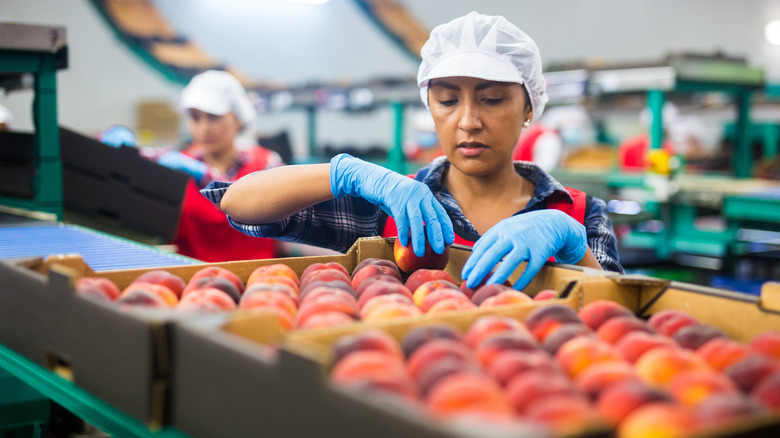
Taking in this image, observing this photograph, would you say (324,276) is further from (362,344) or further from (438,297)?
(362,344)

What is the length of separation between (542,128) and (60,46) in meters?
5.25

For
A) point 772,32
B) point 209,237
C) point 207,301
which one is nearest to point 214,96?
point 209,237

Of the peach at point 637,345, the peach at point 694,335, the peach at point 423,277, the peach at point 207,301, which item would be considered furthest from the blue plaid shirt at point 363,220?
the peach at point 637,345

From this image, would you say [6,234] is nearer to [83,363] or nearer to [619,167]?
[83,363]

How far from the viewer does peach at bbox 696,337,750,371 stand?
97 cm

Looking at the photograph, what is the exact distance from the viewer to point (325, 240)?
2.25 meters

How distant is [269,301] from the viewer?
1196 millimetres

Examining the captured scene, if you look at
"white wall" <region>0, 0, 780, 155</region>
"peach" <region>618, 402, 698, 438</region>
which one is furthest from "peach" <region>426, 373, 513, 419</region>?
"white wall" <region>0, 0, 780, 155</region>

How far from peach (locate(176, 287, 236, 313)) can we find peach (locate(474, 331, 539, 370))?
1.61 feet

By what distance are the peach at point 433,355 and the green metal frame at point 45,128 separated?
2.48 meters

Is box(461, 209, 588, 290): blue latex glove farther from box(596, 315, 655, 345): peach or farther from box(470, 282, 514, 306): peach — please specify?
box(596, 315, 655, 345): peach

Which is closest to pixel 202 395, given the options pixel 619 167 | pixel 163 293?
pixel 163 293

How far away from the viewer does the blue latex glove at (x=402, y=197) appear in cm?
171

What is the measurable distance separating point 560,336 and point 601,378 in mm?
169
